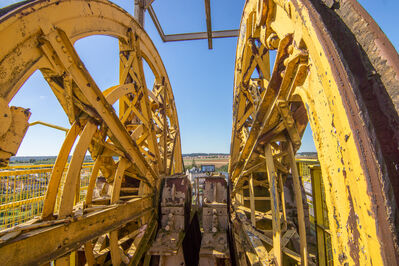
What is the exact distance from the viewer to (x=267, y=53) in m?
3.86

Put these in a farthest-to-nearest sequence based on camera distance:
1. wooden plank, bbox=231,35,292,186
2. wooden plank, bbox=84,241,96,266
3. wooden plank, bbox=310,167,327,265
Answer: wooden plank, bbox=310,167,327,265, wooden plank, bbox=84,241,96,266, wooden plank, bbox=231,35,292,186

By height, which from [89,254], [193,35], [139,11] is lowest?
[89,254]

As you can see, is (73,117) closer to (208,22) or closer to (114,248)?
(114,248)

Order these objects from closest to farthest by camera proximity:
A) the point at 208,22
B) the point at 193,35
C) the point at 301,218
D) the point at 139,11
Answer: the point at 301,218 → the point at 139,11 → the point at 208,22 → the point at 193,35

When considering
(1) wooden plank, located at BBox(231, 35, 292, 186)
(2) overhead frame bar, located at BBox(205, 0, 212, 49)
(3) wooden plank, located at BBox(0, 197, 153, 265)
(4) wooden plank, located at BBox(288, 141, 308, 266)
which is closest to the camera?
(3) wooden plank, located at BBox(0, 197, 153, 265)

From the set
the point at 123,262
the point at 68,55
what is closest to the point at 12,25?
the point at 68,55

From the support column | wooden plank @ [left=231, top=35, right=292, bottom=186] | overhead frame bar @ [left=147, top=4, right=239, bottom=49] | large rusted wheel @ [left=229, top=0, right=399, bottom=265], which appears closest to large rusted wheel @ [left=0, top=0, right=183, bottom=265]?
wooden plank @ [left=231, top=35, right=292, bottom=186]

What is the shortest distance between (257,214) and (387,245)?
4015 millimetres

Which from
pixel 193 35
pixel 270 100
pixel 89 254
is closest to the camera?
pixel 270 100

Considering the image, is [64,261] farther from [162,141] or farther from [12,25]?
[162,141]

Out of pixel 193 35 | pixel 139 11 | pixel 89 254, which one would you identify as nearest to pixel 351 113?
pixel 89 254

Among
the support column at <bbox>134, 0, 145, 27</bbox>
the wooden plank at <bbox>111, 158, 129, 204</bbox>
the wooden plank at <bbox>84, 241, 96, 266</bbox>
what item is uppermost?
the support column at <bbox>134, 0, 145, 27</bbox>

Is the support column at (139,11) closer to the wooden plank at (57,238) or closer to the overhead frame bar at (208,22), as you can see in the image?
the overhead frame bar at (208,22)

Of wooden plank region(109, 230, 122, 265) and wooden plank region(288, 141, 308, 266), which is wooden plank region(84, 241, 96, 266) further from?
wooden plank region(288, 141, 308, 266)
